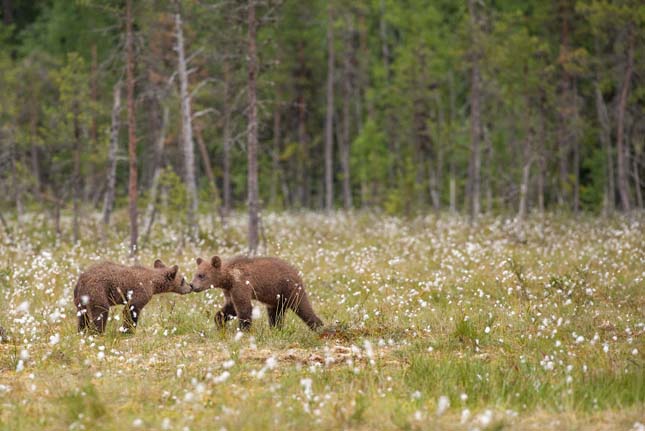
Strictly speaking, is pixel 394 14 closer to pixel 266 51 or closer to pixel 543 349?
pixel 266 51

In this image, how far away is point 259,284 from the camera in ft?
37.1

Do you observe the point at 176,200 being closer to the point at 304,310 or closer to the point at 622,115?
the point at 304,310

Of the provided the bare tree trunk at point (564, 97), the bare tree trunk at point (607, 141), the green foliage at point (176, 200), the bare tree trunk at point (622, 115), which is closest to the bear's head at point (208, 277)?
the green foliage at point (176, 200)

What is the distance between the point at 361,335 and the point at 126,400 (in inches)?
164

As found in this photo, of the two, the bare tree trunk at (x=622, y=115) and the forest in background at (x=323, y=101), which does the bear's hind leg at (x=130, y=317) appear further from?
A: the bare tree trunk at (x=622, y=115)

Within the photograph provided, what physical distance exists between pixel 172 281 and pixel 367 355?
4357 millimetres

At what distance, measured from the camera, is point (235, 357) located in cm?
881

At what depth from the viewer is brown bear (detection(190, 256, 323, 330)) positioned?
11281mm

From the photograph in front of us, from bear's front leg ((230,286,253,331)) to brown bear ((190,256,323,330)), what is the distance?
5 cm

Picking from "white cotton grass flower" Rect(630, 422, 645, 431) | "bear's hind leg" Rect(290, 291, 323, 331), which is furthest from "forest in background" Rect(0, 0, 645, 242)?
"white cotton grass flower" Rect(630, 422, 645, 431)

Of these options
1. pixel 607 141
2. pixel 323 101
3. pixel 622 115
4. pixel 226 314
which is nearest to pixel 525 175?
pixel 622 115

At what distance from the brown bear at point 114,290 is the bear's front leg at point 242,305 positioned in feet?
4.04

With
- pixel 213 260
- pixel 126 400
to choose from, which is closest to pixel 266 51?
pixel 213 260

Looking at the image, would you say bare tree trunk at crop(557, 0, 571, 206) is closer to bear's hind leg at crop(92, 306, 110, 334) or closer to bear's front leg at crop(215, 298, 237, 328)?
bear's front leg at crop(215, 298, 237, 328)
